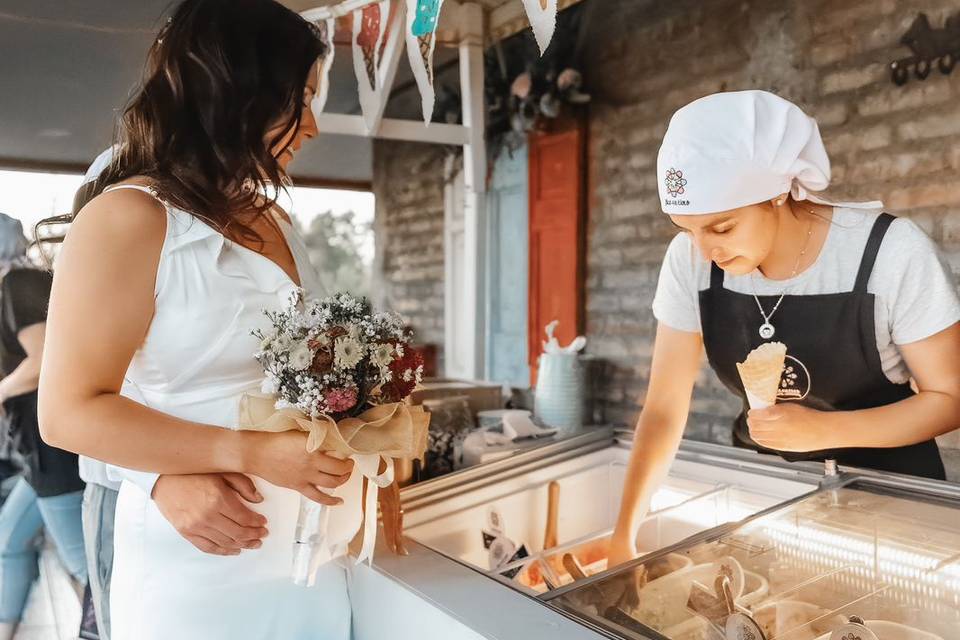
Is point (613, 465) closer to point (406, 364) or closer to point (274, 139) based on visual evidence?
point (406, 364)

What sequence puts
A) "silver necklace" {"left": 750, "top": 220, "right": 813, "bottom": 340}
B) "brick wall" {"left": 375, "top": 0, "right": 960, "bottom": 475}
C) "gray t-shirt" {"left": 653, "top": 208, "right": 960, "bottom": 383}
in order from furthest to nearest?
"brick wall" {"left": 375, "top": 0, "right": 960, "bottom": 475}
"silver necklace" {"left": 750, "top": 220, "right": 813, "bottom": 340}
"gray t-shirt" {"left": 653, "top": 208, "right": 960, "bottom": 383}

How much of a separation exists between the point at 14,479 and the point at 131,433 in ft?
9.37

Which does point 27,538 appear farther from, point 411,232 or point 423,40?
point 411,232

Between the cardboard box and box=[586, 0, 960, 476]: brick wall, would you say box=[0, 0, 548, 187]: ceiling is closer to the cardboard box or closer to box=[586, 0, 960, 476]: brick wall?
box=[586, 0, 960, 476]: brick wall

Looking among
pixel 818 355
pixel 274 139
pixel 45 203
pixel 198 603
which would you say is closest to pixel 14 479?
pixel 45 203

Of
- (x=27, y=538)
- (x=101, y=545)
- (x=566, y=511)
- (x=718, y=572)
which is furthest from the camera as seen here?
(x=27, y=538)

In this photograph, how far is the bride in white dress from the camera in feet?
3.10

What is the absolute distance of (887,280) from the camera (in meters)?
1.45

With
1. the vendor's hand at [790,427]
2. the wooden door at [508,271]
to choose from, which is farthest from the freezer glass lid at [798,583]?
the wooden door at [508,271]

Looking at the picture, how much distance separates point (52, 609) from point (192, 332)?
3470mm

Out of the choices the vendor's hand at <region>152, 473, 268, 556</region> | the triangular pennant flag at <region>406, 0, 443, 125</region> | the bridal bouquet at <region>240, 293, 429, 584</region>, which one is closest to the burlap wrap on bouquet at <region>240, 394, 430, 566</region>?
the bridal bouquet at <region>240, 293, 429, 584</region>

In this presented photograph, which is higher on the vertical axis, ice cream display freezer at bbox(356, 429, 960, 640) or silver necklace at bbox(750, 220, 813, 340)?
silver necklace at bbox(750, 220, 813, 340)

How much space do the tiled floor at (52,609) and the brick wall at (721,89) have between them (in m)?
2.82

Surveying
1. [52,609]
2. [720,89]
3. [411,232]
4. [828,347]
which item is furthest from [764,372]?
[411,232]
